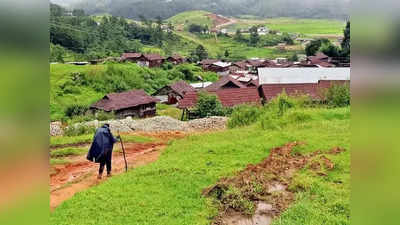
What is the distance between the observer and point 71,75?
39.1 m

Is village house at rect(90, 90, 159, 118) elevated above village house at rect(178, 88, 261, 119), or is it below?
below

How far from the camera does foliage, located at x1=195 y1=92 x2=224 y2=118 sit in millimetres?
21030

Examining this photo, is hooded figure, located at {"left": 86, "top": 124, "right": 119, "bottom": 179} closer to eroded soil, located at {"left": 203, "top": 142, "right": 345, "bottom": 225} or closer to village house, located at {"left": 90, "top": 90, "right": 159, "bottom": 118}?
eroded soil, located at {"left": 203, "top": 142, "right": 345, "bottom": 225}

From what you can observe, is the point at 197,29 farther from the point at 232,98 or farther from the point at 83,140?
the point at 83,140

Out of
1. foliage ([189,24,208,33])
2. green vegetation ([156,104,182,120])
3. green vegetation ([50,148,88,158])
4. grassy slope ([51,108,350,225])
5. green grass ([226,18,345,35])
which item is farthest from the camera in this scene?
foliage ([189,24,208,33])

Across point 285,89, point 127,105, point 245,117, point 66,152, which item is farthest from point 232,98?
point 66,152

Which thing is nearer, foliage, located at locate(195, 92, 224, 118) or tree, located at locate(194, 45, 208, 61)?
foliage, located at locate(195, 92, 224, 118)

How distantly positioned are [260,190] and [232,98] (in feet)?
52.5

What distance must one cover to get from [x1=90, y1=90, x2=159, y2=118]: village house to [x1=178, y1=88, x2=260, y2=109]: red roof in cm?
730

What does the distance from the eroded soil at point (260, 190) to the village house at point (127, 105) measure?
20.7 meters

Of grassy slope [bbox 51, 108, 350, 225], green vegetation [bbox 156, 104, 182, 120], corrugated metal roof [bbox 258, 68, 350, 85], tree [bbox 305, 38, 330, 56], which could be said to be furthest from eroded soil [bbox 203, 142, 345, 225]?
tree [bbox 305, 38, 330, 56]

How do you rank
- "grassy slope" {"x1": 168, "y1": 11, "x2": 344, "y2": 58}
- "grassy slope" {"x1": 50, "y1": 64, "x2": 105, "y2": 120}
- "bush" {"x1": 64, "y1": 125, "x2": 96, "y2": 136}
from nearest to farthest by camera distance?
1. "bush" {"x1": 64, "y1": 125, "x2": 96, "y2": 136}
2. "grassy slope" {"x1": 50, "y1": 64, "x2": 105, "y2": 120}
3. "grassy slope" {"x1": 168, "y1": 11, "x2": 344, "y2": 58}

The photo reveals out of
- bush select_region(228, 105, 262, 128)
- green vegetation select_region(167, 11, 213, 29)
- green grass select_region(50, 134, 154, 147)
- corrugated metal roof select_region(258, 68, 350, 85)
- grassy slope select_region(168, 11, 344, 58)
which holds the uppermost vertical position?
green vegetation select_region(167, 11, 213, 29)

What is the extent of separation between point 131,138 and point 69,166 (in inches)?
142
